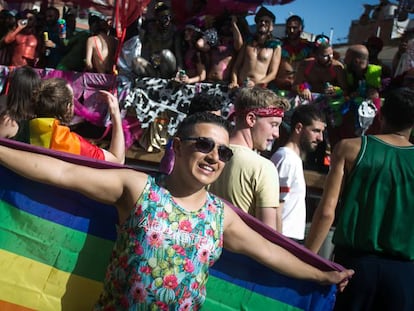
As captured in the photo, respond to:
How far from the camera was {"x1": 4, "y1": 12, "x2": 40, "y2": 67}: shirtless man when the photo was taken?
9.38 m

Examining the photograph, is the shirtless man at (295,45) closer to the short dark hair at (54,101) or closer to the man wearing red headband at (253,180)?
the man wearing red headband at (253,180)

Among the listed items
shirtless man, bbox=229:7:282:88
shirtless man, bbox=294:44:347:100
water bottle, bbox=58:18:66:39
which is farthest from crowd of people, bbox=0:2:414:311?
water bottle, bbox=58:18:66:39

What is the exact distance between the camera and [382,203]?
2.95 m

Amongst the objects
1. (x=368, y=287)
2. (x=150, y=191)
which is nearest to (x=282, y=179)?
(x=368, y=287)

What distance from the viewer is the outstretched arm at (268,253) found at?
2467mm

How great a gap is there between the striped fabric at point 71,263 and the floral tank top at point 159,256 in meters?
0.33

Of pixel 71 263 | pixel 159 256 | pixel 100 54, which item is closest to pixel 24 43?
pixel 100 54

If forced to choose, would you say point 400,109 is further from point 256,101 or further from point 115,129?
point 115,129

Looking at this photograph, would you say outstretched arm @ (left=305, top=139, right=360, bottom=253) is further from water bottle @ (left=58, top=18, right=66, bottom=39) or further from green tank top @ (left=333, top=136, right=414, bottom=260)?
water bottle @ (left=58, top=18, right=66, bottom=39)

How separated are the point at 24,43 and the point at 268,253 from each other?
26.4 feet

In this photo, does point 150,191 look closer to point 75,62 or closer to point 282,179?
point 282,179

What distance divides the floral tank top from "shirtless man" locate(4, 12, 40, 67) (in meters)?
7.76

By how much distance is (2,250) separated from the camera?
273 cm

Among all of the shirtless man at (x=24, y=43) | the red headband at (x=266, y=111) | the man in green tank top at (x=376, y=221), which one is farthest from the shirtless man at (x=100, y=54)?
the man in green tank top at (x=376, y=221)
